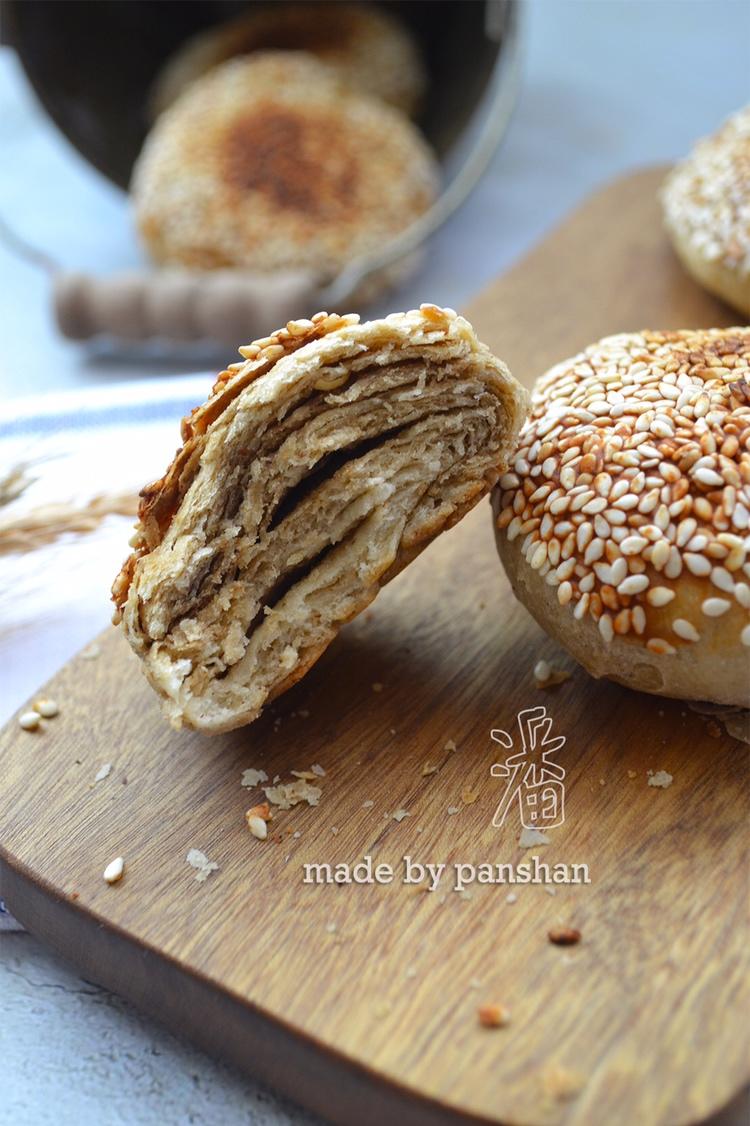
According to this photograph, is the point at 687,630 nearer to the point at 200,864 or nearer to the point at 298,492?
the point at 298,492

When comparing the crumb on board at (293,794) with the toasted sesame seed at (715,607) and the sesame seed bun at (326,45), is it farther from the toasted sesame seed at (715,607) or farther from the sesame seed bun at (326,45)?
the sesame seed bun at (326,45)

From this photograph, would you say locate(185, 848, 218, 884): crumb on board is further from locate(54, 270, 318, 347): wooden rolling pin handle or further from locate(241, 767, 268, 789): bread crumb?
locate(54, 270, 318, 347): wooden rolling pin handle

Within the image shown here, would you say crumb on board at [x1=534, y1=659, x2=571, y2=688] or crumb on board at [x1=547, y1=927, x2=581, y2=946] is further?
crumb on board at [x1=534, y1=659, x2=571, y2=688]

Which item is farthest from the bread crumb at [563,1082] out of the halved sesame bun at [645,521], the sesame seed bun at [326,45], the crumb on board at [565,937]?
the sesame seed bun at [326,45]

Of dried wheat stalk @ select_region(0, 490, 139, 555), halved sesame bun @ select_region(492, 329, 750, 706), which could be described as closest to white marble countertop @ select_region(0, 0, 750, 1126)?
dried wheat stalk @ select_region(0, 490, 139, 555)

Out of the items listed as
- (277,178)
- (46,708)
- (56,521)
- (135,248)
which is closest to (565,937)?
(46,708)
